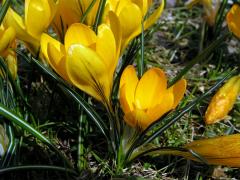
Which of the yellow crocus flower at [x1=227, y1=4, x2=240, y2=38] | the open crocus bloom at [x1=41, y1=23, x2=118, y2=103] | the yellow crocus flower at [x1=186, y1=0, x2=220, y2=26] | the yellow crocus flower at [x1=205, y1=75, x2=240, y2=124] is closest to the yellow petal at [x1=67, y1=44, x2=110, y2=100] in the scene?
the open crocus bloom at [x1=41, y1=23, x2=118, y2=103]

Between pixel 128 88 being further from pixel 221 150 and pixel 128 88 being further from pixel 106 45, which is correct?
pixel 221 150

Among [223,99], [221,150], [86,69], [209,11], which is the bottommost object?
[221,150]

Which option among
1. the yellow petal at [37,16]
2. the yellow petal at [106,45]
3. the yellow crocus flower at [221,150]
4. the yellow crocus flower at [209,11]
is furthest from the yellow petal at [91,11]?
the yellow crocus flower at [209,11]

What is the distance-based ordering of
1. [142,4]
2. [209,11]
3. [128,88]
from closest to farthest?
[128,88]
[142,4]
[209,11]

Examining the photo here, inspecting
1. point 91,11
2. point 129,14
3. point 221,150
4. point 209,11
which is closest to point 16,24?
point 91,11

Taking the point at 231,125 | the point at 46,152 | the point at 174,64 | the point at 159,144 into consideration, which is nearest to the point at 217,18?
the point at 174,64

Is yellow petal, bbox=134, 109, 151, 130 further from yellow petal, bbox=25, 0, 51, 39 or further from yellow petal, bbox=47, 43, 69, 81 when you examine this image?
yellow petal, bbox=25, 0, 51, 39

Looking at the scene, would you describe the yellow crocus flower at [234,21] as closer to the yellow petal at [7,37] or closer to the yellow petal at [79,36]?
the yellow petal at [79,36]
